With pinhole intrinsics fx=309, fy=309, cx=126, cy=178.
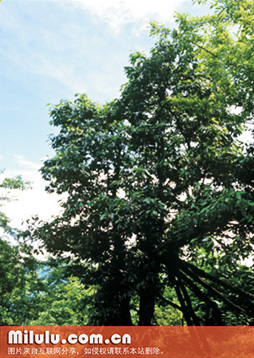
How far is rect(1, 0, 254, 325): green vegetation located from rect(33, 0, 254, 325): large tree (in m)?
0.03

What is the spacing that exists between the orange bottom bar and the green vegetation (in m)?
0.40

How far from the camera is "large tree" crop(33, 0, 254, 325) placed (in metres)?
8.38

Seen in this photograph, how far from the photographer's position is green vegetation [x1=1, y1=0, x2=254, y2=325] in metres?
8.35

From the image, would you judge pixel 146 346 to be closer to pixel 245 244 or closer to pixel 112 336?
pixel 112 336

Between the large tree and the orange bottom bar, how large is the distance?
42 cm

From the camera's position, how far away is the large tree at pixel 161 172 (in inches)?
330

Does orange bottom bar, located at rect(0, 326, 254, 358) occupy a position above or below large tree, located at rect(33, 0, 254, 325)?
below

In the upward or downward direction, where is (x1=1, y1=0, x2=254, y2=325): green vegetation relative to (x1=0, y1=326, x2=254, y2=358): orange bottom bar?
upward

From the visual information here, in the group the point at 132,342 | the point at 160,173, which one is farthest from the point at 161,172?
the point at 132,342

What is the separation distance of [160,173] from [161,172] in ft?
0.17

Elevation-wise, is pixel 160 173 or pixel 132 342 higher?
pixel 160 173

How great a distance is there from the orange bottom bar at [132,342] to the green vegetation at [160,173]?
402 millimetres

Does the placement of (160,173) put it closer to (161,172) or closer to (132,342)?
(161,172)

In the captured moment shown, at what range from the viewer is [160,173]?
985cm
